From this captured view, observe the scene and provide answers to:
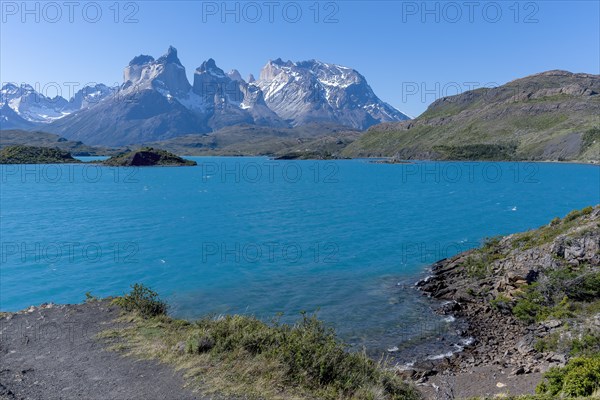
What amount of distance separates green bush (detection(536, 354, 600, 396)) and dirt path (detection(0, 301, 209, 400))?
44.9 ft

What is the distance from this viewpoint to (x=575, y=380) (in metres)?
15.2

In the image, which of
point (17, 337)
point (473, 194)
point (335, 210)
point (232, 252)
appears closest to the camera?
point (17, 337)

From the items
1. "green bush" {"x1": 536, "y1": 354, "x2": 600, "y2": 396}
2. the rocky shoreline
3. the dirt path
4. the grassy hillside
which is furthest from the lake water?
the dirt path

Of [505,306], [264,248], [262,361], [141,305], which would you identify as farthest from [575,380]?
[264,248]

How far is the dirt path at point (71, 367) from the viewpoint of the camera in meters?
15.2

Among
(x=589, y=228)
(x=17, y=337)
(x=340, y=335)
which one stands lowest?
(x=340, y=335)

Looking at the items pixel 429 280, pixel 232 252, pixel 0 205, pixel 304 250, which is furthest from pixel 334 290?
pixel 0 205

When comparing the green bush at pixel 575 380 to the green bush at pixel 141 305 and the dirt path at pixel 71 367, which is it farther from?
the green bush at pixel 141 305

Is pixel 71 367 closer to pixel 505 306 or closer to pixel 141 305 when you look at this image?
pixel 141 305

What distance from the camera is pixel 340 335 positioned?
31828 millimetres

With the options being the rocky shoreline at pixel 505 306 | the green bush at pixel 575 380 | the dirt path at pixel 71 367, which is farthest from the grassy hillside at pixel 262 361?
the rocky shoreline at pixel 505 306

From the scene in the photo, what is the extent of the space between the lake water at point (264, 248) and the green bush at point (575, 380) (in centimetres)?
1438

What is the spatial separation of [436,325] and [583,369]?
60.7 feet

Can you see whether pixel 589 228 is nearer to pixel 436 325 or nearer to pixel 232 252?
pixel 436 325
